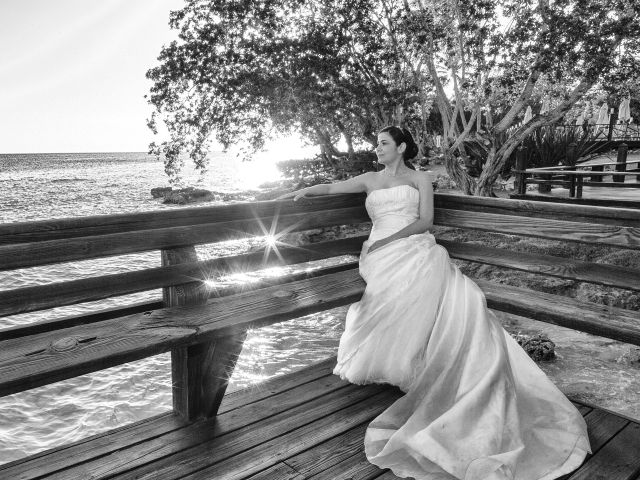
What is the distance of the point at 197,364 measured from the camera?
3.12 meters

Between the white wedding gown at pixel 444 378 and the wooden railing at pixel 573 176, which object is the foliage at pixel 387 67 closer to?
the wooden railing at pixel 573 176

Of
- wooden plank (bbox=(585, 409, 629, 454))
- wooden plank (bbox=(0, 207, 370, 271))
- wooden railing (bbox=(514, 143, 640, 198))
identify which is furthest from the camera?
wooden railing (bbox=(514, 143, 640, 198))

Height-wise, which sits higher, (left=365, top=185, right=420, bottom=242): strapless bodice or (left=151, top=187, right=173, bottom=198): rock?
(left=365, top=185, right=420, bottom=242): strapless bodice

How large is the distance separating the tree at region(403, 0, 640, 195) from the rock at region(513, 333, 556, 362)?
595 cm

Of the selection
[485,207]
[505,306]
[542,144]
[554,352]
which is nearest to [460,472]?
[505,306]

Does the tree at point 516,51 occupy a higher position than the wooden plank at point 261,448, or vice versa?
the tree at point 516,51

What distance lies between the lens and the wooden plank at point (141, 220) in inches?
106

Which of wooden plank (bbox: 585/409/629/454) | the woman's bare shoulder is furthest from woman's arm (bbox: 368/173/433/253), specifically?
wooden plank (bbox: 585/409/629/454)

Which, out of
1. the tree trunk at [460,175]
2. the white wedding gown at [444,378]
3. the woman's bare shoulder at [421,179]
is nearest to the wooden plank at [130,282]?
the white wedding gown at [444,378]

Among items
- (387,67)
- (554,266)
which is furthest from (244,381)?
(387,67)

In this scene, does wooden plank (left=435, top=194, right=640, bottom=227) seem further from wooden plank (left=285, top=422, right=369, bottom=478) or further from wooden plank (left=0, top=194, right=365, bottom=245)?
wooden plank (left=285, top=422, right=369, bottom=478)

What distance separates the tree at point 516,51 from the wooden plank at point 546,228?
8269 mm

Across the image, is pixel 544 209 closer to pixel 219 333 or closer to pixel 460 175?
pixel 219 333

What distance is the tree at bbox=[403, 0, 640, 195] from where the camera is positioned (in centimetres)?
1054
